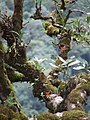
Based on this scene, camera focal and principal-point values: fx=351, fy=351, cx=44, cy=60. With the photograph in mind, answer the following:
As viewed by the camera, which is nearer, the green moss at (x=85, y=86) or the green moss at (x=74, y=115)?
the green moss at (x=74, y=115)

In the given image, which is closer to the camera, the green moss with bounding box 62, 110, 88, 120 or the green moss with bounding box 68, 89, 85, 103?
the green moss with bounding box 62, 110, 88, 120

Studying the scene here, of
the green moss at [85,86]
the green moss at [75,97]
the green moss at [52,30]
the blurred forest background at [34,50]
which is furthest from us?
the blurred forest background at [34,50]

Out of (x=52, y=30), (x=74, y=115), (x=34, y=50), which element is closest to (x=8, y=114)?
(x=74, y=115)

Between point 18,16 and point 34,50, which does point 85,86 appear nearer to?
point 18,16

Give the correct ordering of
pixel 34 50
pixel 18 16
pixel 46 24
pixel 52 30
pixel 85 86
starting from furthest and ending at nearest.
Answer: pixel 34 50, pixel 46 24, pixel 52 30, pixel 18 16, pixel 85 86

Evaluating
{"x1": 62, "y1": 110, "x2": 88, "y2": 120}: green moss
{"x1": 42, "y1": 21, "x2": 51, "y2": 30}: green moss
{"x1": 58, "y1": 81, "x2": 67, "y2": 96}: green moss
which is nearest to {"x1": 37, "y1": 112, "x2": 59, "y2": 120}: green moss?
{"x1": 62, "y1": 110, "x2": 88, "y2": 120}: green moss

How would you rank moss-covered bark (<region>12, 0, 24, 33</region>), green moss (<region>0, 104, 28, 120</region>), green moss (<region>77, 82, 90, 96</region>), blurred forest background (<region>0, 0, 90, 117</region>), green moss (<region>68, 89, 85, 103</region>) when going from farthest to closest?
blurred forest background (<region>0, 0, 90, 117</region>), moss-covered bark (<region>12, 0, 24, 33</region>), green moss (<region>77, 82, 90, 96</region>), green moss (<region>68, 89, 85, 103</region>), green moss (<region>0, 104, 28, 120</region>)

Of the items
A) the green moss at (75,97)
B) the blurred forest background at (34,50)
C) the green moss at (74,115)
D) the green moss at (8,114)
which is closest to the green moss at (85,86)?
the green moss at (75,97)

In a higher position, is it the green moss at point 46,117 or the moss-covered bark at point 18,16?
the moss-covered bark at point 18,16

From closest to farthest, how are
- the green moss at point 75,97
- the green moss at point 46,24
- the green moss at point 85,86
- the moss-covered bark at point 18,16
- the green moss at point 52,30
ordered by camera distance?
1. the green moss at point 75,97
2. the green moss at point 85,86
3. the moss-covered bark at point 18,16
4. the green moss at point 52,30
5. the green moss at point 46,24

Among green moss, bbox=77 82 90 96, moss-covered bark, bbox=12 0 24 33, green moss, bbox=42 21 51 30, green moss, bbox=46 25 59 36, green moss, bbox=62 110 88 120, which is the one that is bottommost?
green moss, bbox=62 110 88 120

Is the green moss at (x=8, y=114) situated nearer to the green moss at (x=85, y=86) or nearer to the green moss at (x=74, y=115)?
the green moss at (x=74, y=115)

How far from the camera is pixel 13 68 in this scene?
8.55 ft

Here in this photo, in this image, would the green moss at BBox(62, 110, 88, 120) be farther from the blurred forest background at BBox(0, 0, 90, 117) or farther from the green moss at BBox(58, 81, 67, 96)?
the blurred forest background at BBox(0, 0, 90, 117)
